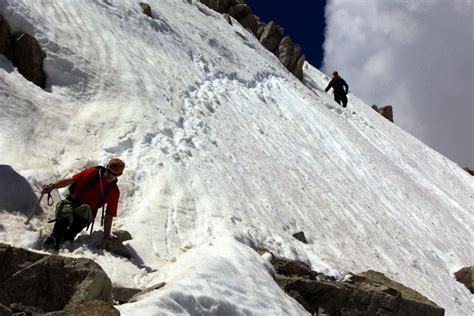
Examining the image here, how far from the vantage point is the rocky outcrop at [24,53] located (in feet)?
38.1

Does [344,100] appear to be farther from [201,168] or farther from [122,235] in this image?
[122,235]

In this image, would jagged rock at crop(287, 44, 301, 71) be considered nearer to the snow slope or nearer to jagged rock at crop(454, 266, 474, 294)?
the snow slope

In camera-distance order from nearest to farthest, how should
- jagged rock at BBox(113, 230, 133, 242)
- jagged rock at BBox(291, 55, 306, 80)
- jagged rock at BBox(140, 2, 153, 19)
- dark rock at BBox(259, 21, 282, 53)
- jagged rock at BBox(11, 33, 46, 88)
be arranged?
jagged rock at BBox(113, 230, 133, 242) → jagged rock at BBox(11, 33, 46, 88) → jagged rock at BBox(140, 2, 153, 19) → jagged rock at BBox(291, 55, 306, 80) → dark rock at BBox(259, 21, 282, 53)

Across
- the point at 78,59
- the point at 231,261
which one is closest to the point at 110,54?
the point at 78,59

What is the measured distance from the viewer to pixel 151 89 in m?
14.0

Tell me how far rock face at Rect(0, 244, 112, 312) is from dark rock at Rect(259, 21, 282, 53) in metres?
29.9

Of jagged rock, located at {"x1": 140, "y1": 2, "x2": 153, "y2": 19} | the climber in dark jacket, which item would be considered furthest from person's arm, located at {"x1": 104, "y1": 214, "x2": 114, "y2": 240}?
the climber in dark jacket

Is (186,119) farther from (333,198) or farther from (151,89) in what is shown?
(333,198)

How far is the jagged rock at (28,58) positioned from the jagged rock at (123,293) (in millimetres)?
6139

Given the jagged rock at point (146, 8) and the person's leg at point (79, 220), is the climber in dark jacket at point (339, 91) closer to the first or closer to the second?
the jagged rock at point (146, 8)

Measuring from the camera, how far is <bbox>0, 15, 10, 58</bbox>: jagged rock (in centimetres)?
1162

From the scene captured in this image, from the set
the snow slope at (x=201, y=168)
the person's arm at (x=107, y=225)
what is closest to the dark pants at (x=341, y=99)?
the snow slope at (x=201, y=168)

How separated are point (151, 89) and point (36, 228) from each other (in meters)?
6.62

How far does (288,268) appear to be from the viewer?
30.2 feet
